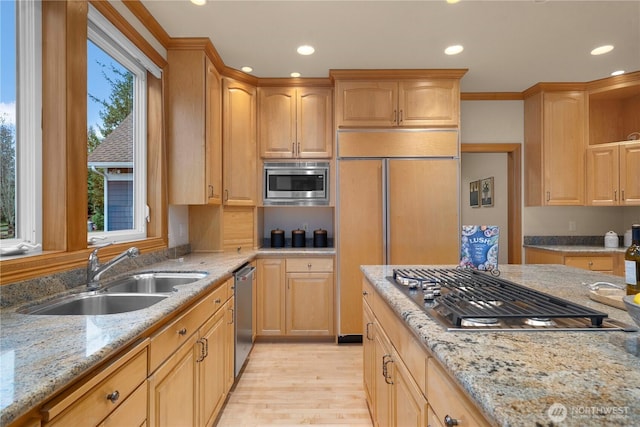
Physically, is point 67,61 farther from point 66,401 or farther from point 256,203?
point 256,203

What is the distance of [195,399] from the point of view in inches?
62.7

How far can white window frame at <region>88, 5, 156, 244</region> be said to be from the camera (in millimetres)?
2115

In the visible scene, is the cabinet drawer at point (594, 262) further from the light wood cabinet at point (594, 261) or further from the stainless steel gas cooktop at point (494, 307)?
the stainless steel gas cooktop at point (494, 307)

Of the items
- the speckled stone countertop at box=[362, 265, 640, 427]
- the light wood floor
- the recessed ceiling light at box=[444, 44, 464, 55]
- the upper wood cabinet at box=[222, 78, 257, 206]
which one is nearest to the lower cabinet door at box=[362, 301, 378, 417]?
the light wood floor

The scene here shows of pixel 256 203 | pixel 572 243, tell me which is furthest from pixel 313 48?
pixel 572 243

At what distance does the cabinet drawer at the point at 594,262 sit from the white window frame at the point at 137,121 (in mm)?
3976

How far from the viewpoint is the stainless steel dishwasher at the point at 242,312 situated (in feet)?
7.91

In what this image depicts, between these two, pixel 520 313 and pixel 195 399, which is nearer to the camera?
pixel 520 313

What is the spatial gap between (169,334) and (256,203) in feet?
7.24

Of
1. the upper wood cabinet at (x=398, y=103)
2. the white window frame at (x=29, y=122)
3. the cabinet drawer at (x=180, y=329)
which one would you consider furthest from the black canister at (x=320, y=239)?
the white window frame at (x=29, y=122)

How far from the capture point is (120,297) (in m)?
1.55

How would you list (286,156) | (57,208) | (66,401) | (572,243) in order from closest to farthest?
(66,401), (57,208), (286,156), (572,243)

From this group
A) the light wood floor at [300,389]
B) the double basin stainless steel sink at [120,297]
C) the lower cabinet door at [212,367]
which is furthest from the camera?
the light wood floor at [300,389]

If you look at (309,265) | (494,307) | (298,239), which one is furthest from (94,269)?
(298,239)
